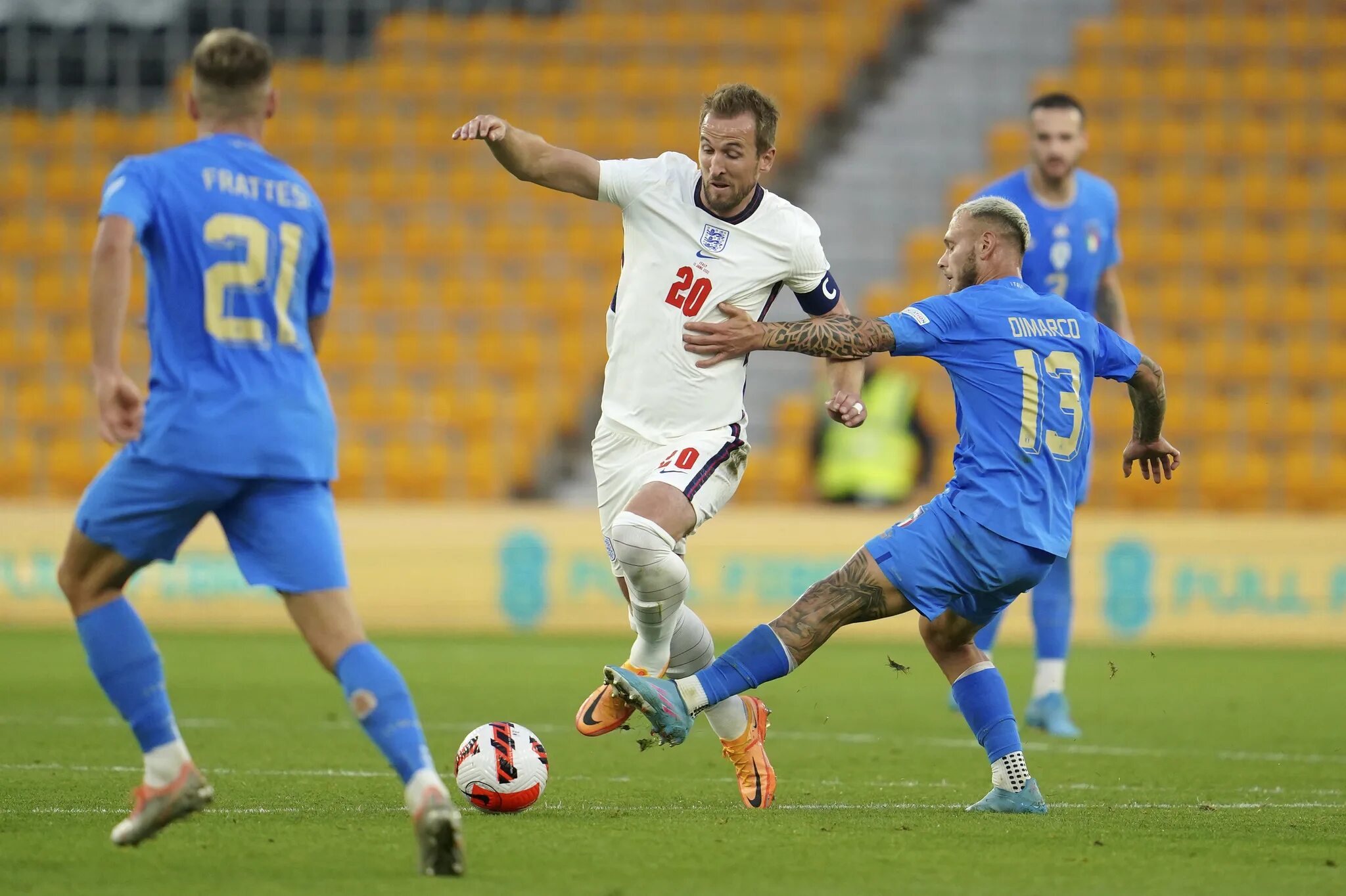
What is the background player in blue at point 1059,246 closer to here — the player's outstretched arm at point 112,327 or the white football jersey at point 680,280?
the white football jersey at point 680,280

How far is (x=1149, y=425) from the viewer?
6.21 meters

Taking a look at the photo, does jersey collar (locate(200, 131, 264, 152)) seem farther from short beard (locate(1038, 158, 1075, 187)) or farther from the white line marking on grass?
short beard (locate(1038, 158, 1075, 187))

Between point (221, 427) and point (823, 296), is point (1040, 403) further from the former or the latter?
point (221, 427)

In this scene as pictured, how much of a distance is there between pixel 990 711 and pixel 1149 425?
1165 millimetres

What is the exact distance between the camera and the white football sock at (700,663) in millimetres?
6121

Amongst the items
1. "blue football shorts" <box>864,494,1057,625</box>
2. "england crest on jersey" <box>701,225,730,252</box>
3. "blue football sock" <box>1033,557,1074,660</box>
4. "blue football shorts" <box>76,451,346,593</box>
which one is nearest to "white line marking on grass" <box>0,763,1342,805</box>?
"blue football shorts" <box>864,494,1057,625</box>

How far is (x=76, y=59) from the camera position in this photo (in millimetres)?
19844

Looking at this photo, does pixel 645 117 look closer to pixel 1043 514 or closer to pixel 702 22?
pixel 702 22

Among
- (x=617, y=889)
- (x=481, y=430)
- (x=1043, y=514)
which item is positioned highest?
(x=1043, y=514)

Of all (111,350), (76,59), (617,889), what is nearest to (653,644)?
(617,889)

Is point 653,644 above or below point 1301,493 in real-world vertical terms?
above

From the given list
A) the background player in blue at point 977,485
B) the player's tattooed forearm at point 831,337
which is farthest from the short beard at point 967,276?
the player's tattooed forearm at point 831,337

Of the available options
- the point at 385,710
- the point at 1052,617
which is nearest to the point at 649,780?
the point at 385,710

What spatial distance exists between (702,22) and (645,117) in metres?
1.54
